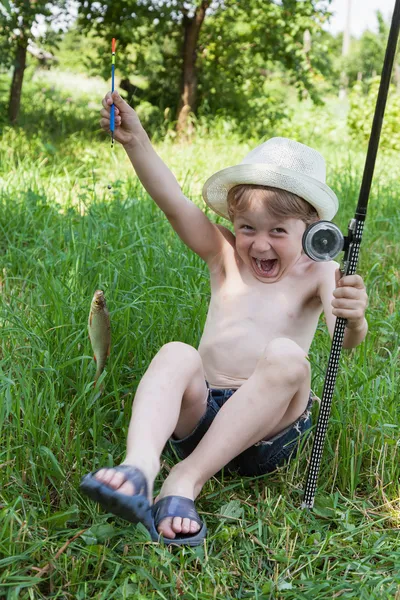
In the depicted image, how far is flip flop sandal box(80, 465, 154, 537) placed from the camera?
5.67 ft

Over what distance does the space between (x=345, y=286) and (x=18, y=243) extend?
7.34ft

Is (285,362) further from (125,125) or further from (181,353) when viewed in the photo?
(125,125)

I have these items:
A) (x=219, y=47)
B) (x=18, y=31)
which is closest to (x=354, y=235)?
(x=18, y=31)

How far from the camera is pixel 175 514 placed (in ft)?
6.32

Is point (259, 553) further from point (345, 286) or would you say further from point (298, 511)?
A: point (345, 286)

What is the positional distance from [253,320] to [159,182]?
20.5 inches

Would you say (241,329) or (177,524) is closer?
(177,524)

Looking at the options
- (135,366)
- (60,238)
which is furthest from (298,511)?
(60,238)

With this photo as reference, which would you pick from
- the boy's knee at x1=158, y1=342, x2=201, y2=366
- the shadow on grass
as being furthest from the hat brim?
the shadow on grass

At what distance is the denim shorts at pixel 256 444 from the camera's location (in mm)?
2225

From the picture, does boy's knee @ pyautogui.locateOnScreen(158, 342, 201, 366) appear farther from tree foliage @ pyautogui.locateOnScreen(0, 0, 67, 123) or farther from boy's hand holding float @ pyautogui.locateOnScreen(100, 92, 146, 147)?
tree foliage @ pyautogui.locateOnScreen(0, 0, 67, 123)

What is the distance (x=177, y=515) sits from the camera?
193 cm

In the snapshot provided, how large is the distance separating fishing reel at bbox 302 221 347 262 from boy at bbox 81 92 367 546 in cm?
12

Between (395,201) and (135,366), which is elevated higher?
(395,201)
